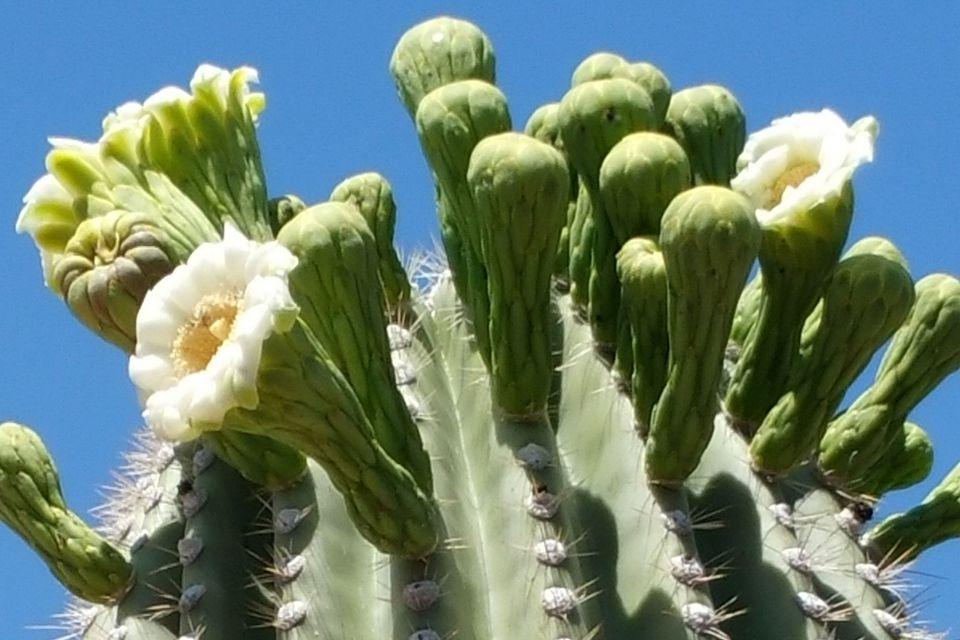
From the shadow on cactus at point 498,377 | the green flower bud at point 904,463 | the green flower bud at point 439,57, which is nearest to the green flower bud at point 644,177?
the shadow on cactus at point 498,377

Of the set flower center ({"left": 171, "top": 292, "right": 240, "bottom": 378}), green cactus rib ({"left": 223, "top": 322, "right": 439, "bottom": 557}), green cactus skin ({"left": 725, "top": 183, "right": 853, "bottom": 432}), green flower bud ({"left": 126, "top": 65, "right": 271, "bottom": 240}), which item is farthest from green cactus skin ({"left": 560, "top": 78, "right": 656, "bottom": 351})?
flower center ({"left": 171, "top": 292, "right": 240, "bottom": 378})

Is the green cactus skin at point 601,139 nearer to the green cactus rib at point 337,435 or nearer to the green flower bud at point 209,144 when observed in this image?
the green flower bud at point 209,144

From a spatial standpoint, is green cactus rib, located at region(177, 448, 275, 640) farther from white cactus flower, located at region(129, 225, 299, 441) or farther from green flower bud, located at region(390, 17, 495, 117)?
green flower bud, located at region(390, 17, 495, 117)

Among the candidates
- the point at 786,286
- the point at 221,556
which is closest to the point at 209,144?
the point at 221,556

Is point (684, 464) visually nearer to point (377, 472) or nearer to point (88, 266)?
point (377, 472)

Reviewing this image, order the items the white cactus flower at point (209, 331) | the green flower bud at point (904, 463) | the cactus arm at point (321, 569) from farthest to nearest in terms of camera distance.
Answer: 1. the green flower bud at point (904, 463)
2. the cactus arm at point (321, 569)
3. the white cactus flower at point (209, 331)

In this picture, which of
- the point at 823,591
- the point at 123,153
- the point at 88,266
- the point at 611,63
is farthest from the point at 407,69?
the point at 823,591

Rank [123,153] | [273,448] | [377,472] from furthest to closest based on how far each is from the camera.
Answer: [123,153] < [273,448] < [377,472]
